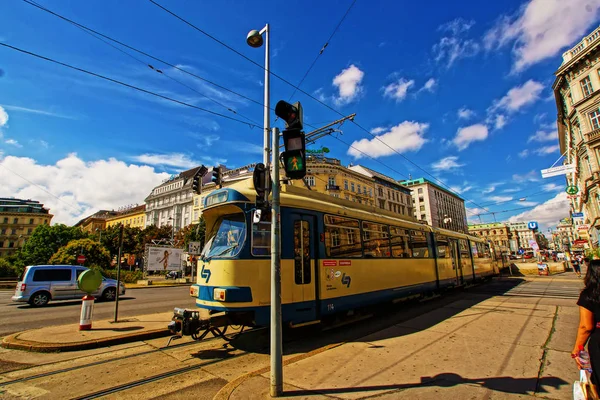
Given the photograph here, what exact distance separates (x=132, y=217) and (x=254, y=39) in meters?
106

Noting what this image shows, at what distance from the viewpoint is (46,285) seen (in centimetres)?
1415

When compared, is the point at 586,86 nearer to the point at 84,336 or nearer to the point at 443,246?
the point at 443,246

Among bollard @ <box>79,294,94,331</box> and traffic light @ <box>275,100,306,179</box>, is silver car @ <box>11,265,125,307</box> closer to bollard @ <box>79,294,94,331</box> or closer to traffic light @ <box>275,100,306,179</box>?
bollard @ <box>79,294,94,331</box>

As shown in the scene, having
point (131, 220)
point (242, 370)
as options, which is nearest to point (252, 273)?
point (242, 370)

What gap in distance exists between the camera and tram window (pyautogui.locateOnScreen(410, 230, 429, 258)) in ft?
37.6

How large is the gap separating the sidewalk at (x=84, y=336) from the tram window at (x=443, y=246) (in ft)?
37.0

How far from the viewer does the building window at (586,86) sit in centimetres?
3174

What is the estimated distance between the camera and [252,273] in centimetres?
612

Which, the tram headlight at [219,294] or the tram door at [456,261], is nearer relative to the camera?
the tram headlight at [219,294]

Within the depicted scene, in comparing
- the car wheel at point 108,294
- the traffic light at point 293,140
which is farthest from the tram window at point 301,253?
the car wheel at point 108,294

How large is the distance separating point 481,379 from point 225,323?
14.5 ft

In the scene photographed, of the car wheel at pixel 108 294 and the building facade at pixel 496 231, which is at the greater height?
the building facade at pixel 496 231

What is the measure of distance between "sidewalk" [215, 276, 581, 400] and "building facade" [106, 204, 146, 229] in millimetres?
98260

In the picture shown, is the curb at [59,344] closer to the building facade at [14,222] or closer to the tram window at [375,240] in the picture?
the tram window at [375,240]
